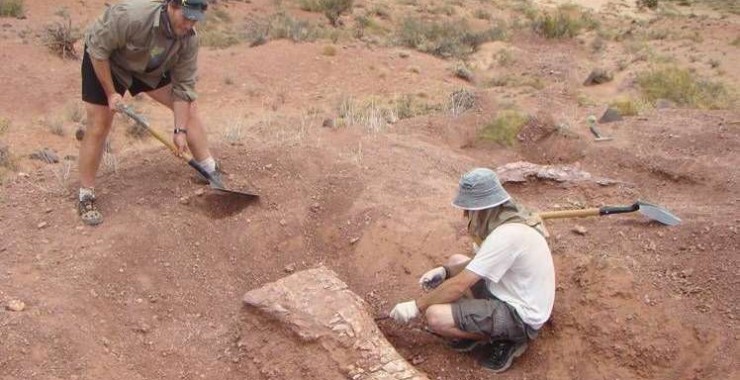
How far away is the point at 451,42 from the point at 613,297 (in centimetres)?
900

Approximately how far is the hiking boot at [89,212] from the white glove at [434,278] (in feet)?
6.59

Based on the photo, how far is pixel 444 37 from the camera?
1320 centimetres

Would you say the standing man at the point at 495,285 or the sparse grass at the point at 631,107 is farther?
the sparse grass at the point at 631,107

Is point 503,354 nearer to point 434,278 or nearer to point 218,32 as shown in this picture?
point 434,278

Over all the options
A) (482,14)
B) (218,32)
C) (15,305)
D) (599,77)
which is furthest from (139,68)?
(482,14)

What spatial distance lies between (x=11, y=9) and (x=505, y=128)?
855 cm

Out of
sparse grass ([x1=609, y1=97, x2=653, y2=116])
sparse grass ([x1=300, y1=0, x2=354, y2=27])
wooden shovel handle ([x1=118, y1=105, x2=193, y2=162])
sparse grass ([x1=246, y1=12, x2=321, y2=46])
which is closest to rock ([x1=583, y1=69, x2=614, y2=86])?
sparse grass ([x1=609, y1=97, x2=653, y2=116])

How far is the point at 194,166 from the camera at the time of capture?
4.90m

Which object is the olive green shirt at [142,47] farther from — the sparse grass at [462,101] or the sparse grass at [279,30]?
the sparse grass at [279,30]

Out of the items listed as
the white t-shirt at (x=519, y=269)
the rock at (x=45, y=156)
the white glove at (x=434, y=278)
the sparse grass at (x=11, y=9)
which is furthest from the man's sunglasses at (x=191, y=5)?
the sparse grass at (x=11, y=9)

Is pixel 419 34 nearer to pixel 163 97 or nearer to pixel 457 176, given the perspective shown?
pixel 457 176

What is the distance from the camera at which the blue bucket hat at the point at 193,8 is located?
4.14 m

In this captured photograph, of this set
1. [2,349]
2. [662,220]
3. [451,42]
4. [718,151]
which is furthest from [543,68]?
[2,349]

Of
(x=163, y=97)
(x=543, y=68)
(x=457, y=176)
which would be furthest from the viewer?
(x=543, y=68)
